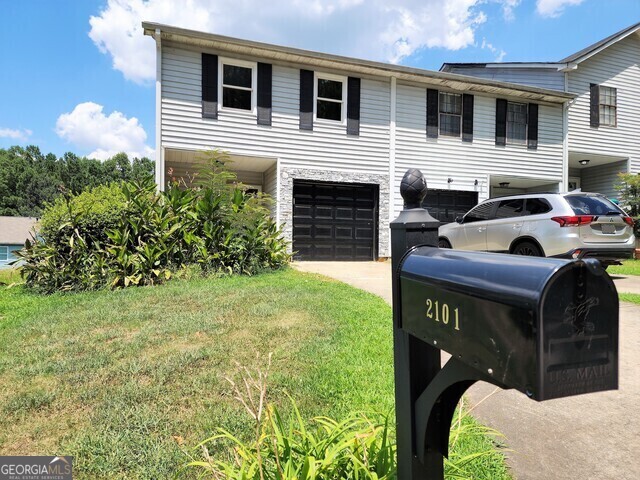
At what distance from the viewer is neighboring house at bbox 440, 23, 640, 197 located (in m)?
14.3

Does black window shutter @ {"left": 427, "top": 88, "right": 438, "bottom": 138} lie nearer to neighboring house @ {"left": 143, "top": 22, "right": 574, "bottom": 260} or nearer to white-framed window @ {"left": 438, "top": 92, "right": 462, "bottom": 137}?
neighboring house @ {"left": 143, "top": 22, "right": 574, "bottom": 260}

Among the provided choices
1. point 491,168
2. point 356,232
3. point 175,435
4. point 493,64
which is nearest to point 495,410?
point 175,435

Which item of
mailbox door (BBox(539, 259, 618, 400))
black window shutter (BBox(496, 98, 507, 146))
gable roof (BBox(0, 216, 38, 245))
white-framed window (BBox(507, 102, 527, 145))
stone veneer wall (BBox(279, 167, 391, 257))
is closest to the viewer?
mailbox door (BBox(539, 259, 618, 400))

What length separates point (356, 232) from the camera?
11.7 metres

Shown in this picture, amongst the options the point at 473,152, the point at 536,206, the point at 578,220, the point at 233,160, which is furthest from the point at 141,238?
the point at 473,152

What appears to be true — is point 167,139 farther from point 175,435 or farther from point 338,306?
point 175,435

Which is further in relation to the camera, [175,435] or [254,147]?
[254,147]

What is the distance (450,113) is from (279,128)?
19.1ft

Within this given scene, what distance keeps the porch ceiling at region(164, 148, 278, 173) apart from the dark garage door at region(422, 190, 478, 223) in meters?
5.35

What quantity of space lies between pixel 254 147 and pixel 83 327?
768 cm

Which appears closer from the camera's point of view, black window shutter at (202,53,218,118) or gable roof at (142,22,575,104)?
gable roof at (142,22,575,104)

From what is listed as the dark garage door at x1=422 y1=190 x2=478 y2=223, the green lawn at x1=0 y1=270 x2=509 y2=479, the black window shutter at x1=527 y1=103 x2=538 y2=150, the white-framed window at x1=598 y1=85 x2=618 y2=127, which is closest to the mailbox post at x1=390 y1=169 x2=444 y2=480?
the green lawn at x1=0 y1=270 x2=509 y2=479

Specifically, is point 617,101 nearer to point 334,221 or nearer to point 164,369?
point 334,221

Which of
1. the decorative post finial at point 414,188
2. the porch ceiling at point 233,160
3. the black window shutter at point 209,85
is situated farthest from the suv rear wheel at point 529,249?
the black window shutter at point 209,85
